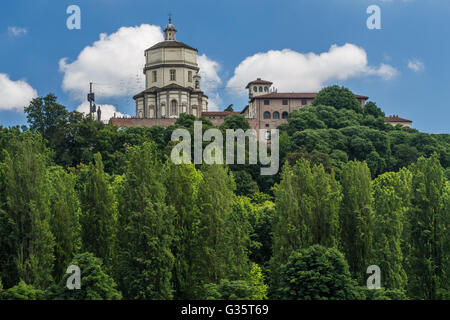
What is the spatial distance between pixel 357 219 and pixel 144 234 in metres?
11.0

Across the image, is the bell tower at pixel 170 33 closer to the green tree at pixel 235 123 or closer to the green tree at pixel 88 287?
the green tree at pixel 235 123

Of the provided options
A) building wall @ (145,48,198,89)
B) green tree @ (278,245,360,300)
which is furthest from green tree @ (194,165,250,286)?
building wall @ (145,48,198,89)

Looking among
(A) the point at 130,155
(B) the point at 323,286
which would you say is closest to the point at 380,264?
(B) the point at 323,286

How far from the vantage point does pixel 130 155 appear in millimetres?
34906

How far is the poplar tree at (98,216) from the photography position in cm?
3375

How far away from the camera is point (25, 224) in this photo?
106ft

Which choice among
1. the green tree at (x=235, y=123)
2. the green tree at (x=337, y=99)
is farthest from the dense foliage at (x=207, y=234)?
the green tree at (x=337, y=99)

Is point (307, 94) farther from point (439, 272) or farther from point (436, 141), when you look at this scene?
point (439, 272)

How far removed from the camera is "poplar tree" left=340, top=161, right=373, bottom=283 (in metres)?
34.2

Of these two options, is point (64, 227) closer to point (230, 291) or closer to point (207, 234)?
point (207, 234)

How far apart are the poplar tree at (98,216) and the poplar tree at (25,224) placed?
1953 millimetres
